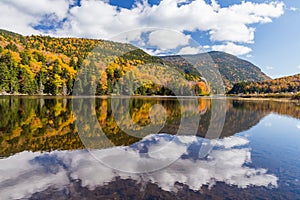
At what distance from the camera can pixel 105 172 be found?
753cm

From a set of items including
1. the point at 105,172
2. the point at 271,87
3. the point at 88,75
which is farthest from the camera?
the point at 271,87

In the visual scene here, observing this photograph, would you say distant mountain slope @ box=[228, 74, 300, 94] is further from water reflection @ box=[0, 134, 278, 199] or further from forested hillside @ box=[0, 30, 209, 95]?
water reflection @ box=[0, 134, 278, 199]

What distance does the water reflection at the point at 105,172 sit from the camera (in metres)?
6.45

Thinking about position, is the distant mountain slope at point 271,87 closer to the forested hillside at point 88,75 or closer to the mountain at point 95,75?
the mountain at point 95,75

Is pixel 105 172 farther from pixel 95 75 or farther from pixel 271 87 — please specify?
pixel 271 87

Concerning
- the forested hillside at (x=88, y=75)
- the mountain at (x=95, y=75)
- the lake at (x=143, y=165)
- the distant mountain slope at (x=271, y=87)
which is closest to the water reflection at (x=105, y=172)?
the lake at (x=143, y=165)

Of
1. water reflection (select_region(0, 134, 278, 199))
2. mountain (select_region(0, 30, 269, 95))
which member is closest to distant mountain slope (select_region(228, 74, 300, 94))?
mountain (select_region(0, 30, 269, 95))

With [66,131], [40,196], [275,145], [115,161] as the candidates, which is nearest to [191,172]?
[115,161]

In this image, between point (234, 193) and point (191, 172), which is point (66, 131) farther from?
point (234, 193)

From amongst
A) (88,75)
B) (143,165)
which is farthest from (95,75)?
(143,165)

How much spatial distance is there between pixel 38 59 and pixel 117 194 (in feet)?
304

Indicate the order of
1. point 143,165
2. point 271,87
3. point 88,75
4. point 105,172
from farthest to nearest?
point 271,87
point 88,75
point 143,165
point 105,172

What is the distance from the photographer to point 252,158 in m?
9.74

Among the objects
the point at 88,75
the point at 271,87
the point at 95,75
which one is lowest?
the point at 271,87
